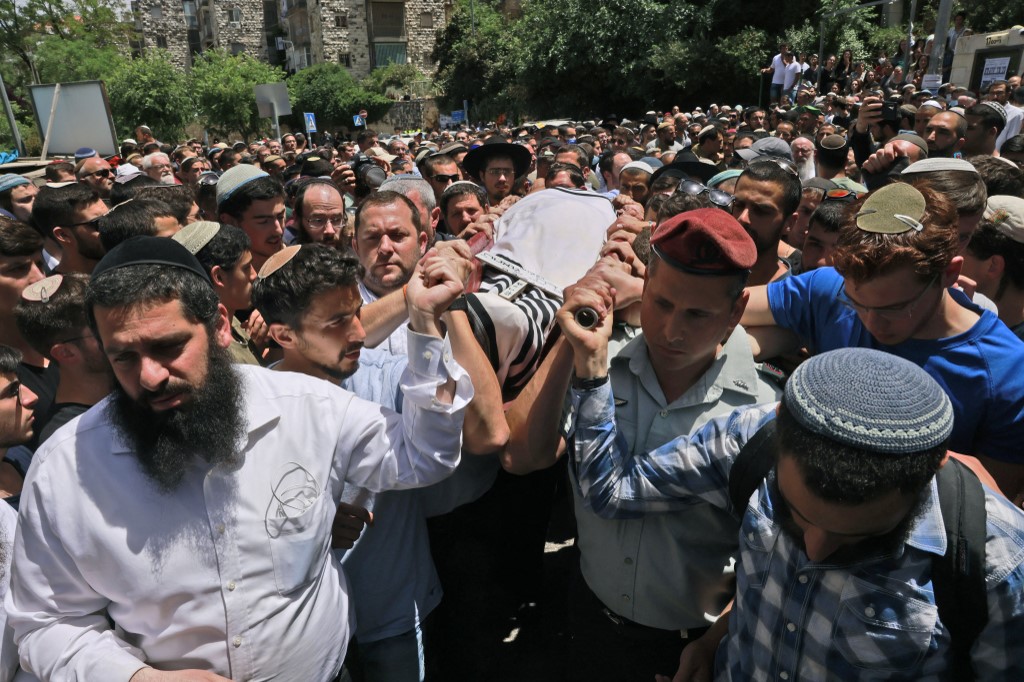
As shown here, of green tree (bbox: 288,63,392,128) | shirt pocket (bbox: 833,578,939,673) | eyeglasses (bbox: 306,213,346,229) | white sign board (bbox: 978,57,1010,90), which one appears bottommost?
shirt pocket (bbox: 833,578,939,673)

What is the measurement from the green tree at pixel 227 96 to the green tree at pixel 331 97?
12.7 feet

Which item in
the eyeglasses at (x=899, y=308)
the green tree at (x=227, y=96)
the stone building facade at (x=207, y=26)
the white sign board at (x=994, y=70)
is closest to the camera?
the eyeglasses at (x=899, y=308)

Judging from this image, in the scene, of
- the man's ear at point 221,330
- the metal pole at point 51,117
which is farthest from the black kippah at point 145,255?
the metal pole at point 51,117

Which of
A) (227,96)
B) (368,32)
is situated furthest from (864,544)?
(368,32)

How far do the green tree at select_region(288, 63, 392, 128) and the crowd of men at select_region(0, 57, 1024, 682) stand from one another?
160 ft

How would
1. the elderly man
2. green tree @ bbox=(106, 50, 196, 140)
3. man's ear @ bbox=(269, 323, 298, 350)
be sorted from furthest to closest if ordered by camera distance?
1. green tree @ bbox=(106, 50, 196, 140)
2. the elderly man
3. man's ear @ bbox=(269, 323, 298, 350)

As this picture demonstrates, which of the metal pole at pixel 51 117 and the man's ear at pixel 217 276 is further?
the metal pole at pixel 51 117

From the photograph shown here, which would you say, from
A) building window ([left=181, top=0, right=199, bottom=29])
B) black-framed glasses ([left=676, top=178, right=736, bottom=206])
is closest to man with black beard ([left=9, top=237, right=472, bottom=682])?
black-framed glasses ([left=676, top=178, right=736, bottom=206])

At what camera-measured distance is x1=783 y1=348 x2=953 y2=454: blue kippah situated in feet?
3.89

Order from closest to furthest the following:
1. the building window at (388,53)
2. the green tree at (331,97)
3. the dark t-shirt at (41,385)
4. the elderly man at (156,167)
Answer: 1. the dark t-shirt at (41,385)
2. the elderly man at (156,167)
3. the green tree at (331,97)
4. the building window at (388,53)

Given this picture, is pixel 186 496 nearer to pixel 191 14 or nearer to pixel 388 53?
pixel 388 53

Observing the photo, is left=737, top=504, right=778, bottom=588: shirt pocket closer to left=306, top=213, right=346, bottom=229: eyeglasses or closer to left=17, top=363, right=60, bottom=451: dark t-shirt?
left=17, top=363, right=60, bottom=451: dark t-shirt

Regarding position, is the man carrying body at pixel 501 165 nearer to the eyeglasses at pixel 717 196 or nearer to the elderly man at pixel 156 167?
the eyeglasses at pixel 717 196

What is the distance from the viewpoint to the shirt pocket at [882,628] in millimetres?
1333
